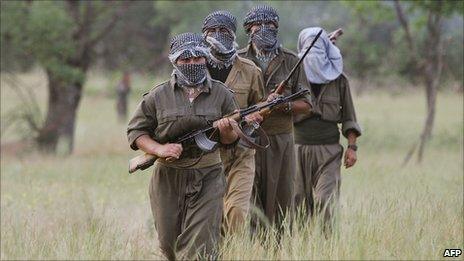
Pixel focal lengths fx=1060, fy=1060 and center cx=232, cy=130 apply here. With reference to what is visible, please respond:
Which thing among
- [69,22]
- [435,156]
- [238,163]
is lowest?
[435,156]

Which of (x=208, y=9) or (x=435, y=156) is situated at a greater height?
(x=208, y=9)

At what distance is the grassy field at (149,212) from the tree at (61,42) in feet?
2.59

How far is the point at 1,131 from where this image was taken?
22266 millimetres

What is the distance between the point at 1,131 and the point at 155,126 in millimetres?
15349

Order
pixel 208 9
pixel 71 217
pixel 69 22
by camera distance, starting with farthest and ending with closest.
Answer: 1. pixel 208 9
2. pixel 69 22
3. pixel 71 217

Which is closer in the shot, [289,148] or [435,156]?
[289,148]

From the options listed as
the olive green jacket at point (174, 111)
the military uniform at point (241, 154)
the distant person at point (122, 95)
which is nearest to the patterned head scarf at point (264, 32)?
the military uniform at point (241, 154)

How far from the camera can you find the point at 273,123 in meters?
9.09

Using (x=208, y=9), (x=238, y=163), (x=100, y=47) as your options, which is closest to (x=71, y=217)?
(x=238, y=163)

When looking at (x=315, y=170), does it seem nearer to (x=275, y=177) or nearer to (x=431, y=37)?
(x=275, y=177)

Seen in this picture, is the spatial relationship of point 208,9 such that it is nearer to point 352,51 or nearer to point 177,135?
point 352,51

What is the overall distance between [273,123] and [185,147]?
1.73 m

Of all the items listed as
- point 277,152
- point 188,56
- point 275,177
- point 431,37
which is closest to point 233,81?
point 277,152

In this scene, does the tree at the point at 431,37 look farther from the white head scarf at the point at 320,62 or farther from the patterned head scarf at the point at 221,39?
the patterned head scarf at the point at 221,39
